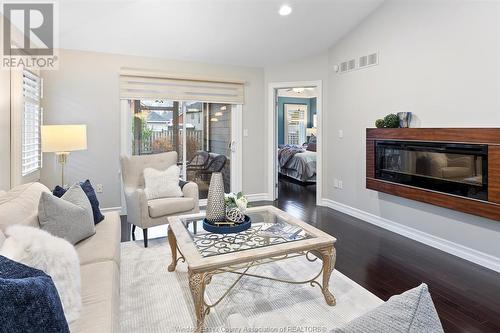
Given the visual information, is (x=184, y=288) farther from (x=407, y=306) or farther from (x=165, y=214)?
(x=407, y=306)

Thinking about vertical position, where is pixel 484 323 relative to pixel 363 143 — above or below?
below

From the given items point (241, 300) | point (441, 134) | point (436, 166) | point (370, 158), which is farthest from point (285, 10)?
point (241, 300)

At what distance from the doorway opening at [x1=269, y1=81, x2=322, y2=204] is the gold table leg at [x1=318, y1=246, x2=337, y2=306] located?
10.6 ft

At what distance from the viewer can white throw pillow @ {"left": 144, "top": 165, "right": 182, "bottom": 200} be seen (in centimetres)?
375

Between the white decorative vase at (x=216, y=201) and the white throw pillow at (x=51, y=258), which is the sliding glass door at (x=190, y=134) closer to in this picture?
the white decorative vase at (x=216, y=201)

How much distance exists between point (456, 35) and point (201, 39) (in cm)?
308

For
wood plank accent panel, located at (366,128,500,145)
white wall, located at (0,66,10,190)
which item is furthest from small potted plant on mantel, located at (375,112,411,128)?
white wall, located at (0,66,10,190)

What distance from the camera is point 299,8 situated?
400 centimetres

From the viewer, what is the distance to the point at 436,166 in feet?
11.1

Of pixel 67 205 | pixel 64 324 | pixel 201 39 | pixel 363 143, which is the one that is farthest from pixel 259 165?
pixel 64 324

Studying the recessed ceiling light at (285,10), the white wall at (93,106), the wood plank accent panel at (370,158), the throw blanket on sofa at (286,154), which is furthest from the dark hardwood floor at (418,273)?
the throw blanket on sofa at (286,154)

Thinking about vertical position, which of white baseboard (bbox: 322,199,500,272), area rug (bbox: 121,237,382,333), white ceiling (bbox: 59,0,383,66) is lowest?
area rug (bbox: 121,237,382,333)

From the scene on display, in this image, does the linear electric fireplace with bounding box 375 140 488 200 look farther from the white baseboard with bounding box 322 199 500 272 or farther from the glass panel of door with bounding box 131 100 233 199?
the glass panel of door with bounding box 131 100 233 199

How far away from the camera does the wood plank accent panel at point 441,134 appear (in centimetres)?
279
